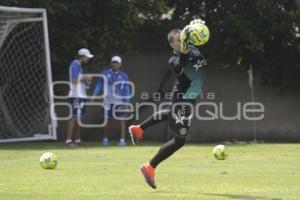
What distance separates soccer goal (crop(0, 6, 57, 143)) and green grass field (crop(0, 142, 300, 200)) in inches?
138

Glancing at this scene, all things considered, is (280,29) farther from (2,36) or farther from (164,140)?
(2,36)

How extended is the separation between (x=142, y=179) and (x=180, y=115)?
1211mm

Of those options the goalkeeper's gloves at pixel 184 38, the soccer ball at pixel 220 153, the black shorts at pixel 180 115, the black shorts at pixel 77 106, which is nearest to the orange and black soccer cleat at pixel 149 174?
the black shorts at pixel 180 115

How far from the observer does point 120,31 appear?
18.9 meters

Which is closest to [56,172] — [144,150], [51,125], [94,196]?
[94,196]

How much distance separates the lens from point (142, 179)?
30.6ft

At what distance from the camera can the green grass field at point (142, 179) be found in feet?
25.3

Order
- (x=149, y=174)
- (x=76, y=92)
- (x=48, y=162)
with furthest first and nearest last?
(x=76, y=92) < (x=48, y=162) < (x=149, y=174)

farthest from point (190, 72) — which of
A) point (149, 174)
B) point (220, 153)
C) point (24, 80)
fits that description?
point (24, 80)

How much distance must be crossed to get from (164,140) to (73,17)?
4054 millimetres

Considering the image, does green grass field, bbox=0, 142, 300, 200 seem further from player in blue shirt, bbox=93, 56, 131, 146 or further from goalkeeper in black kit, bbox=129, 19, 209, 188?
player in blue shirt, bbox=93, 56, 131, 146

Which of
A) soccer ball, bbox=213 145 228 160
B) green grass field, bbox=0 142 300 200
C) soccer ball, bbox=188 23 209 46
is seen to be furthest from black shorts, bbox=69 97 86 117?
soccer ball, bbox=188 23 209 46

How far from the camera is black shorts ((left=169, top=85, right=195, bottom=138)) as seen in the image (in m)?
8.51

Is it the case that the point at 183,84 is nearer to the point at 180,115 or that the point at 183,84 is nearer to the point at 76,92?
the point at 180,115
